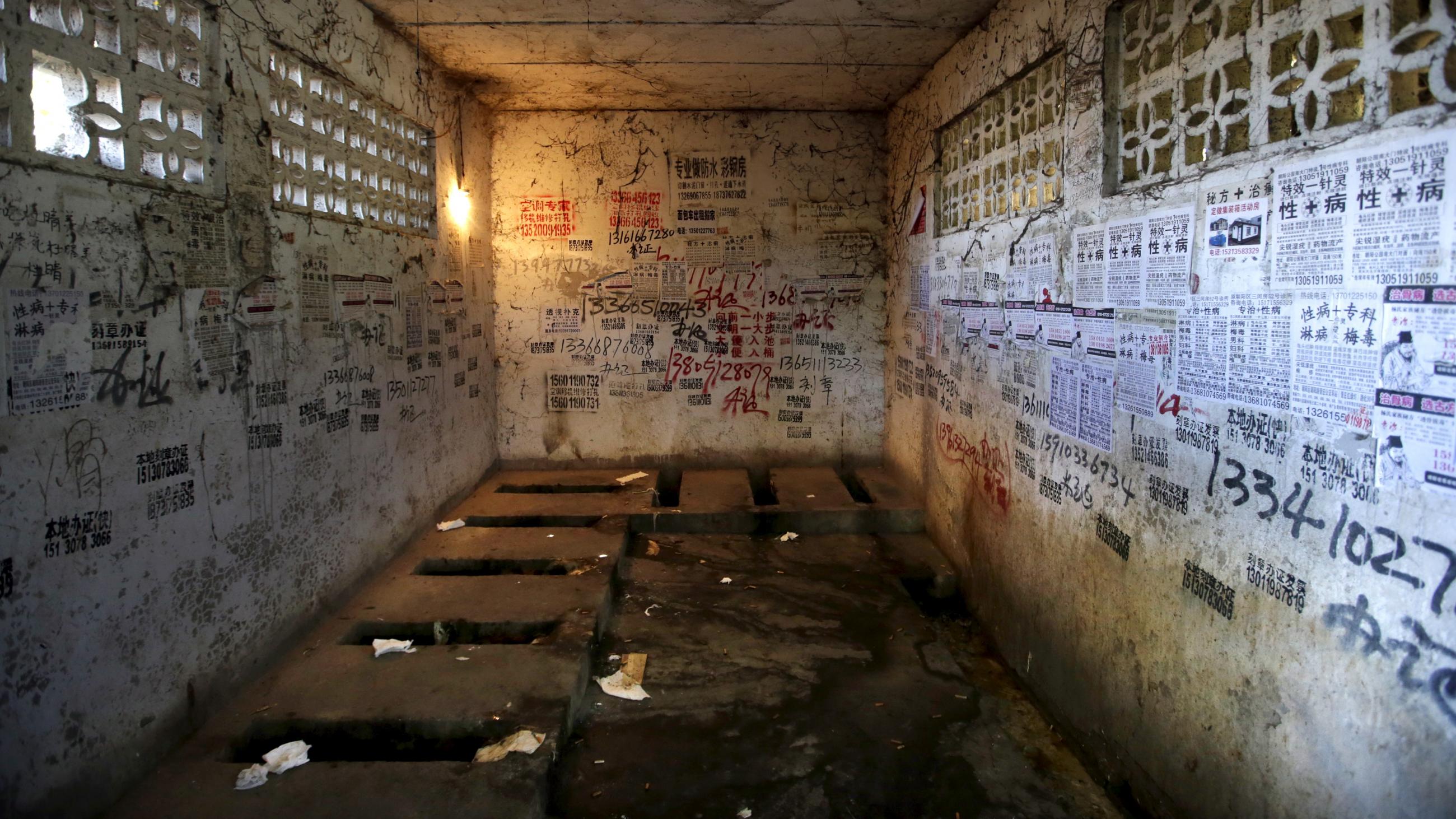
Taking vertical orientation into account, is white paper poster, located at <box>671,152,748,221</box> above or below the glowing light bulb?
above

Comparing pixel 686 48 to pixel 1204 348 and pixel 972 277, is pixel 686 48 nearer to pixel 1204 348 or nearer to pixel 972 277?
pixel 972 277

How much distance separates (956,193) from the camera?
478 centimetres

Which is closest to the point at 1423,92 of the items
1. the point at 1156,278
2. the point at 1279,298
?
the point at 1279,298

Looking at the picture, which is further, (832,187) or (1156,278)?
(832,187)

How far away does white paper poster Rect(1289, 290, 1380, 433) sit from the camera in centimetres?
181

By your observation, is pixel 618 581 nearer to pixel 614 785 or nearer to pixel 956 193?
pixel 614 785

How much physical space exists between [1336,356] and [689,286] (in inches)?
194

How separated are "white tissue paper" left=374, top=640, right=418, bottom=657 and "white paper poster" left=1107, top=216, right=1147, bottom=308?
318 centimetres

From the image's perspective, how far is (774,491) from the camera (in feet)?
19.0

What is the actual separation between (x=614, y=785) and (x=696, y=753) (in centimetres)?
35

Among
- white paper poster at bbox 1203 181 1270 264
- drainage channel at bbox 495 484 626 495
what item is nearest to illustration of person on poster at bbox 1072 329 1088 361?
white paper poster at bbox 1203 181 1270 264

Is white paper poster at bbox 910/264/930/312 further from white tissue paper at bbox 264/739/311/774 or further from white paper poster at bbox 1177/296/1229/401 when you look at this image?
white tissue paper at bbox 264/739/311/774

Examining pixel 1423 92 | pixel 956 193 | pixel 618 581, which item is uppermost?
pixel 956 193

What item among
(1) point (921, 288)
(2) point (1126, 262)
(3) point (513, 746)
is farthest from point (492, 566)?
(2) point (1126, 262)
